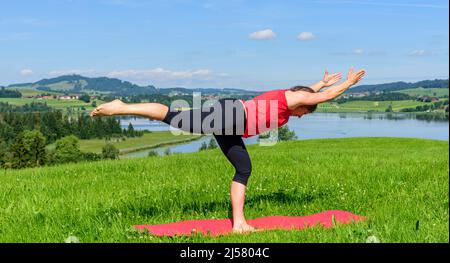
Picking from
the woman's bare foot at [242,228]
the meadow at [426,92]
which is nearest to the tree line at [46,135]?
the woman's bare foot at [242,228]

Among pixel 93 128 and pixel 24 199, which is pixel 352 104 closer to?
pixel 93 128

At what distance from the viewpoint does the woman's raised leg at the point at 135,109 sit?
23.2ft

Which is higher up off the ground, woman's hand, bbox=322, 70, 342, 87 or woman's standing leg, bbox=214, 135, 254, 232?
woman's hand, bbox=322, 70, 342, 87

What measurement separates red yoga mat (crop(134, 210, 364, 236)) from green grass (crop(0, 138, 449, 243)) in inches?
13.8

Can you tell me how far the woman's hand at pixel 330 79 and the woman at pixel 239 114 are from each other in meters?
0.79

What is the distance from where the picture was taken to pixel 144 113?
23.3ft

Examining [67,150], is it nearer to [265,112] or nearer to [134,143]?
[134,143]

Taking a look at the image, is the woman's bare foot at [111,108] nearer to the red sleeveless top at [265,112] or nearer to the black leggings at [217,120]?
the black leggings at [217,120]

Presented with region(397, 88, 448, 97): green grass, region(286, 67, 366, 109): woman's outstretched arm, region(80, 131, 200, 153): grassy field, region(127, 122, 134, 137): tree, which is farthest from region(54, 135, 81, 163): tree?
region(397, 88, 448, 97): green grass

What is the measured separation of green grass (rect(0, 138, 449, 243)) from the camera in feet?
21.6

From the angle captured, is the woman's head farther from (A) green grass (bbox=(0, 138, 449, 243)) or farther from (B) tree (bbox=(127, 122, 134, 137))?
(B) tree (bbox=(127, 122, 134, 137))

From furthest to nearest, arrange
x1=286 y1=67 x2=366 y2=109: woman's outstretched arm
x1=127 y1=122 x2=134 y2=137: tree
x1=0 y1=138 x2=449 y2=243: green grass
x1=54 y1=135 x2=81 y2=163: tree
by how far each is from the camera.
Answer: x1=127 y1=122 x2=134 y2=137: tree → x1=54 y1=135 x2=81 y2=163: tree → x1=286 y1=67 x2=366 y2=109: woman's outstretched arm → x1=0 y1=138 x2=449 y2=243: green grass

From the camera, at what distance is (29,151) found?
271ft

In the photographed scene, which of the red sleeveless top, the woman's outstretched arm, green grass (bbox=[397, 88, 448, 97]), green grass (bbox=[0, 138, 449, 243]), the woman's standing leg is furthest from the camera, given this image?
green grass (bbox=[397, 88, 448, 97])
